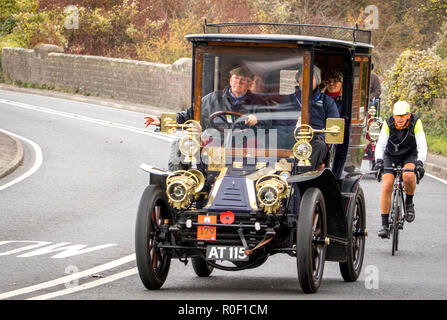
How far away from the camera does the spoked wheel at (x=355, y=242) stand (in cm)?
935

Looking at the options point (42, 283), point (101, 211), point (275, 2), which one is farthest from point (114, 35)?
point (42, 283)

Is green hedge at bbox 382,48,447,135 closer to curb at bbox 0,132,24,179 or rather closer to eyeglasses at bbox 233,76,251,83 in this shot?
curb at bbox 0,132,24,179

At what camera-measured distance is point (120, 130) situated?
27391 mm

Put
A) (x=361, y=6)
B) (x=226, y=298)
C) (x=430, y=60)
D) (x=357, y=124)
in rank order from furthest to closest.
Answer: (x=361, y=6) → (x=430, y=60) → (x=357, y=124) → (x=226, y=298)

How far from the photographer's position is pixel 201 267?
968 centimetres

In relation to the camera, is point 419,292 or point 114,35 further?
point 114,35

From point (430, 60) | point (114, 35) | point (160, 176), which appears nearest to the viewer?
point (160, 176)

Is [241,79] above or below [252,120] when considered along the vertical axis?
above

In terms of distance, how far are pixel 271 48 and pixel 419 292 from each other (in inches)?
99.0

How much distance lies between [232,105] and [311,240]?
170cm

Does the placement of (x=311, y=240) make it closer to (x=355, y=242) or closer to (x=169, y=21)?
(x=355, y=242)

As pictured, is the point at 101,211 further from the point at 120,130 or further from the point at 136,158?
the point at 120,130

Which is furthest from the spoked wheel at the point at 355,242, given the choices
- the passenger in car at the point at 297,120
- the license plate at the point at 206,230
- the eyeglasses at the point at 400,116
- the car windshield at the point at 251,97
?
the eyeglasses at the point at 400,116

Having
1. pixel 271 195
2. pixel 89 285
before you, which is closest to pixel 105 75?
pixel 89 285
